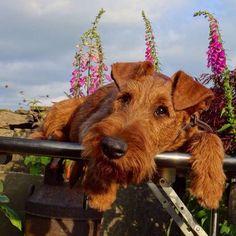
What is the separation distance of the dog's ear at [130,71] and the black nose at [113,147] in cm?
85

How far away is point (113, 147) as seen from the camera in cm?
200

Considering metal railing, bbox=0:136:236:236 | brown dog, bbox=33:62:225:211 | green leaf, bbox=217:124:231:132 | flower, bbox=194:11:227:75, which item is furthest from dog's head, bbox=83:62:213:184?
flower, bbox=194:11:227:75

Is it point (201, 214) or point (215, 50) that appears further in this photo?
point (215, 50)

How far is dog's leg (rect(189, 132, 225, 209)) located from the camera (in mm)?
2236

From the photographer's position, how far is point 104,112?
2.93m

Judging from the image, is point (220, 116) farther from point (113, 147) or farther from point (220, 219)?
point (113, 147)

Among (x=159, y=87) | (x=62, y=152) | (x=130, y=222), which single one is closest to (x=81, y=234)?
(x=130, y=222)

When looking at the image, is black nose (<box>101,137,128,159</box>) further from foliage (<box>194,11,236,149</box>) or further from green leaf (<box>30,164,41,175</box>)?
green leaf (<box>30,164,41,175</box>)

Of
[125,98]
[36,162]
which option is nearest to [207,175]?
[125,98]

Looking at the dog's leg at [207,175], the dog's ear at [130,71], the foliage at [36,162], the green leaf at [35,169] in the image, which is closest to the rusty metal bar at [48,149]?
Result: the dog's leg at [207,175]

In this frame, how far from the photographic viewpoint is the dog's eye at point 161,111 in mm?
2648

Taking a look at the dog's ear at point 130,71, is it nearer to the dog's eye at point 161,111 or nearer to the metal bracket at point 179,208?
the dog's eye at point 161,111

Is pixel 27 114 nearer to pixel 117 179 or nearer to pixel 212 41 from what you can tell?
pixel 212 41

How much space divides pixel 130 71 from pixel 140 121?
507 millimetres
